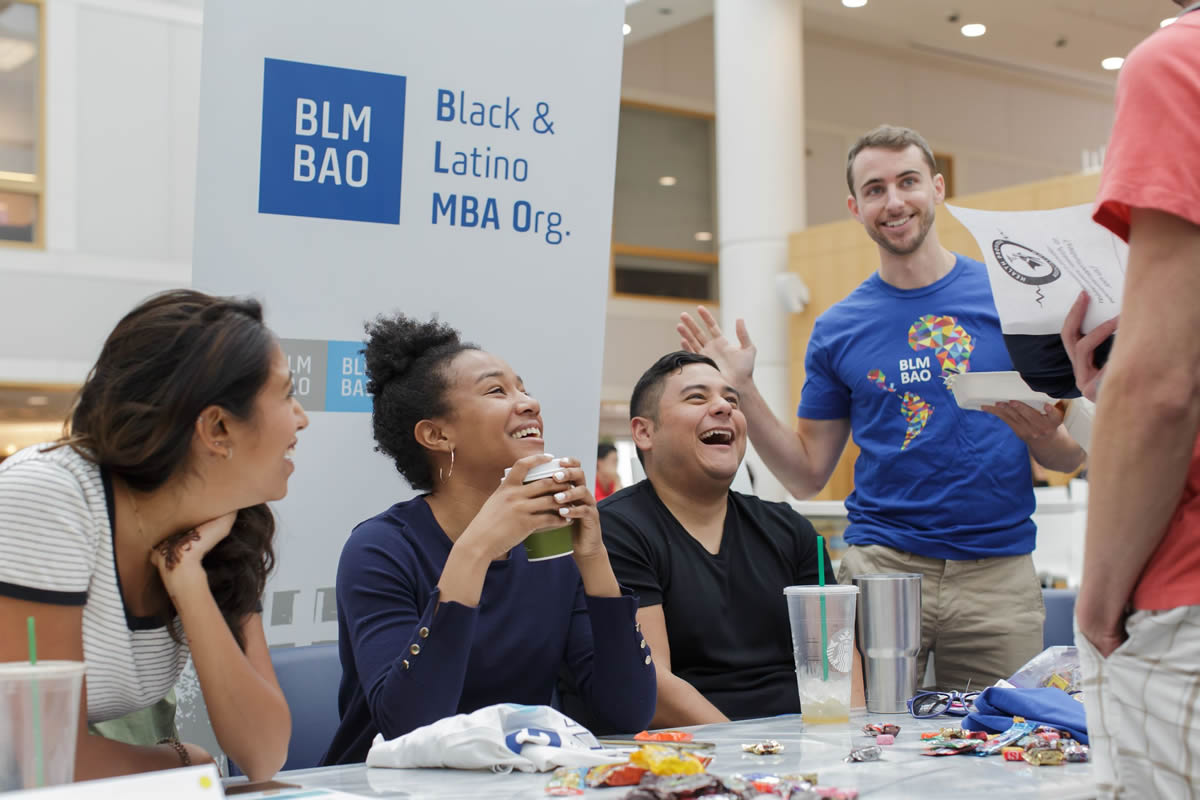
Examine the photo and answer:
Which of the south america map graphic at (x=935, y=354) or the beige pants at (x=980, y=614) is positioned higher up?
the south america map graphic at (x=935, y=354)

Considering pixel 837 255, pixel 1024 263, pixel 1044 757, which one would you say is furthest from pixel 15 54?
pixel 1044 757

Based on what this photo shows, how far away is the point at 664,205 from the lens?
1277 cm

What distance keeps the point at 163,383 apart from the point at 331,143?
50.5 inches

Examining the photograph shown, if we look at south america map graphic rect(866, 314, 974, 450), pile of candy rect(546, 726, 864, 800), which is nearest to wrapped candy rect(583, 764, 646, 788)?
pile of candy rect(546, 726, 864, 800)

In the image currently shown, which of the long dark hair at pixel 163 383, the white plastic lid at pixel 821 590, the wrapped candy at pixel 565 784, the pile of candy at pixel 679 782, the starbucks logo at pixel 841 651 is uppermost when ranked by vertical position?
the long dark hair at pixel 163 383

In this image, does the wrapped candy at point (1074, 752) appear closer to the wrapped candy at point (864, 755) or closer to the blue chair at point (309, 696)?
the wrapped candy at point (864, 755)

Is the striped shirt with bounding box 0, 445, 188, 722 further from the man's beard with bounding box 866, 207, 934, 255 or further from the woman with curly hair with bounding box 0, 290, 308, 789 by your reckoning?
the man's beard with bounding box 866, 207, 934, 255

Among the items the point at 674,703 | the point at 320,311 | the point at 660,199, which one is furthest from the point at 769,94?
the point at 674,703

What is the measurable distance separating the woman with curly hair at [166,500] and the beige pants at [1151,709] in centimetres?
106

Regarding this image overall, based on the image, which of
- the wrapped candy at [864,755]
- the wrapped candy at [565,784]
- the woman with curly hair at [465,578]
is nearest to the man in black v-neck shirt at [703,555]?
the woman with curly hair at [465,578]

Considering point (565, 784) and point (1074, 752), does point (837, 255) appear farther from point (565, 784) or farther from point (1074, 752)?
point (565, 784)

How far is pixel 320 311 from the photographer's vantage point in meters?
2.67

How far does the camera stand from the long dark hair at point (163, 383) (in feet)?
4.95

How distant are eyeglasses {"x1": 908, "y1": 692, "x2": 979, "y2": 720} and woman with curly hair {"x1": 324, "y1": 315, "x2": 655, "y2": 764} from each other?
0.42m
